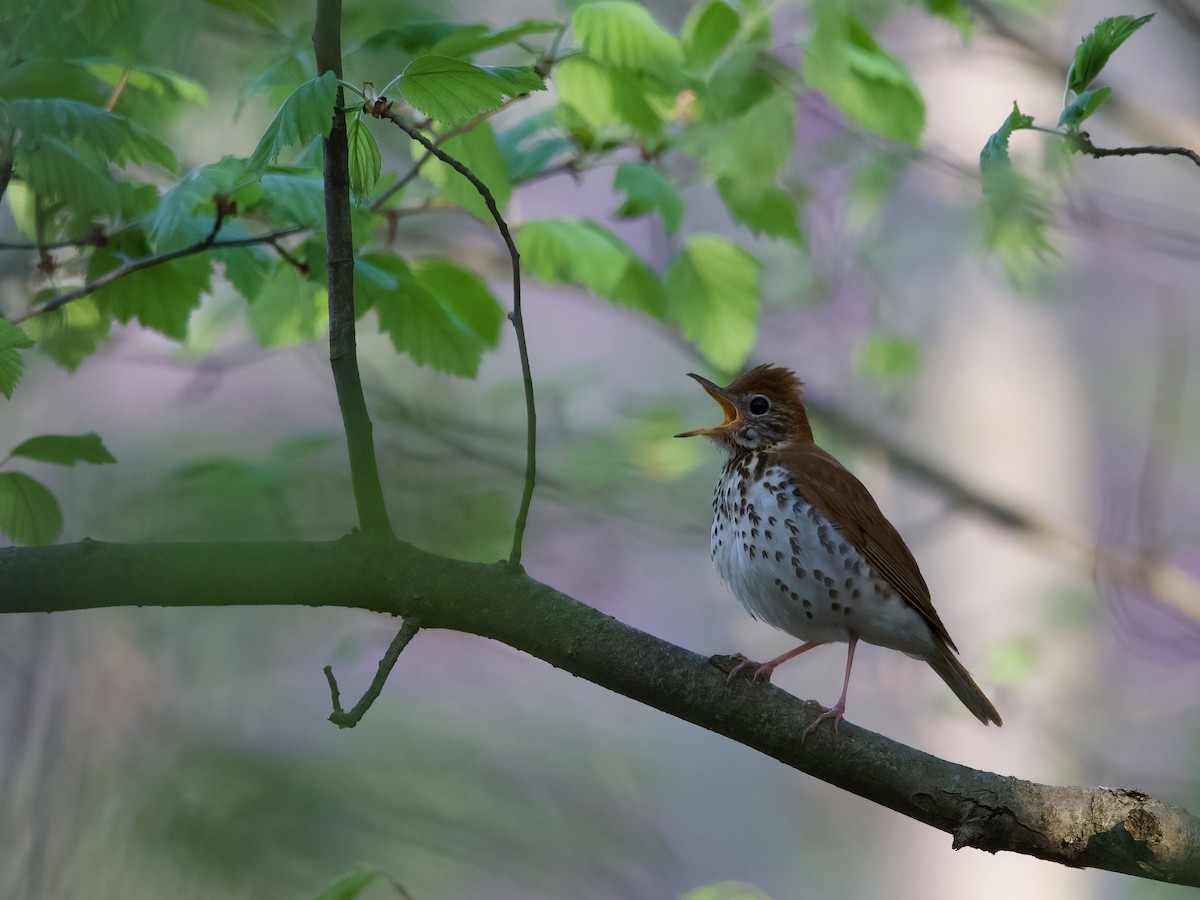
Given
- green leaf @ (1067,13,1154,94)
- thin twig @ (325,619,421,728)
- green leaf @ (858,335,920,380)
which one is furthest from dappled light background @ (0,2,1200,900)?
green leaf @ (1067,13,1154,94)

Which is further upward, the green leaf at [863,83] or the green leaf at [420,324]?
the green leaf at [863,83]

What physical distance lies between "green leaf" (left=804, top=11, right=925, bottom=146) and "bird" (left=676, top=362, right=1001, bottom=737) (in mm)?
581

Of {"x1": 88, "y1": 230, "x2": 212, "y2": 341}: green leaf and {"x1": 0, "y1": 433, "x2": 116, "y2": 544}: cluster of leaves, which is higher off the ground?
{"x1": 88, "y1": 230, "x2": 212, "y2": 341}: green leaf

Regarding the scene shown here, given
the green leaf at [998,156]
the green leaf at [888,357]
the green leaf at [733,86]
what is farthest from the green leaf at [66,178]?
the green leaf at [888,357]

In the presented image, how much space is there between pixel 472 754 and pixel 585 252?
299 cm

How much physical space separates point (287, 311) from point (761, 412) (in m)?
1.02

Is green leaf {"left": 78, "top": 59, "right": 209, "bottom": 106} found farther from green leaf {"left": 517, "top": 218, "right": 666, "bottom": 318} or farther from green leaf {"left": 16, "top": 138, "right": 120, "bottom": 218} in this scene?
green leaf {"left": 517, "top": 218, "right": 666, "bottom": 318}

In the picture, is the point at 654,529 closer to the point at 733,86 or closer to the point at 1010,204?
the point at 733,86

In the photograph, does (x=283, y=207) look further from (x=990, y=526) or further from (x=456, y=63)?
(x=990, y=526)

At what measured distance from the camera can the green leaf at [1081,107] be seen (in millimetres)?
1189

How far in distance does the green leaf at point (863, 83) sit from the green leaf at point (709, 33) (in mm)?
180

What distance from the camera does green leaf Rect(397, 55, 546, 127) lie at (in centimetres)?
123

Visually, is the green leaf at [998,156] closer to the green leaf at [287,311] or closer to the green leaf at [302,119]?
the green leaf at [302,119]

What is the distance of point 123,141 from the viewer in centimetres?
151
